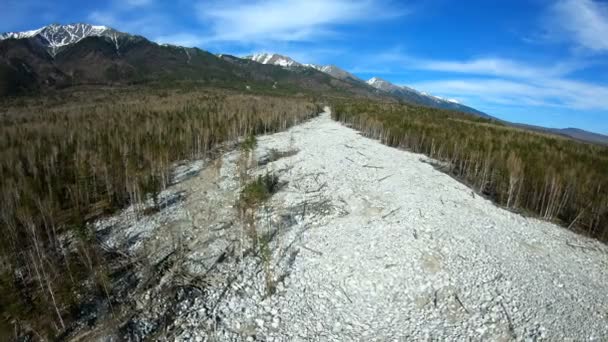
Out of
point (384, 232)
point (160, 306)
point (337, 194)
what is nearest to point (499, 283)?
point (384, 232)

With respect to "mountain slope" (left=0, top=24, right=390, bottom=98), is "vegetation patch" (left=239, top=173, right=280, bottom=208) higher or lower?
lower

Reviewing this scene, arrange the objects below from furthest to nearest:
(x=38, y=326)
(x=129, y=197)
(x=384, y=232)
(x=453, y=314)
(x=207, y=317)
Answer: (x=129, y=197) → (x=384, y=232) → (x=453, y=314) → (x=207, y=317) → (x=38, y=326)

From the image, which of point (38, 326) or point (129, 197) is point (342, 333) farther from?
point (129, 197)

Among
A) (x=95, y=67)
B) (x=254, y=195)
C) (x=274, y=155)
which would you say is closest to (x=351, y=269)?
(x=254, y=195)

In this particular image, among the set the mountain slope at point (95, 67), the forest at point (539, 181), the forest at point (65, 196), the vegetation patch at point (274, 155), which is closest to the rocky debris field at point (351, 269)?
the forest at point (65, 196)

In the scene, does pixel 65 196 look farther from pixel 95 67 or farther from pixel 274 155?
pixel 95 67

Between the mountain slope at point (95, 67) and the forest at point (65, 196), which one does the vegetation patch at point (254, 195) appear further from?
the mountain slope at point (95, 67)

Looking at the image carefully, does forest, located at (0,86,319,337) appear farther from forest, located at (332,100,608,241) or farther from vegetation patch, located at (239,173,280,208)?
forest, located at (332,100,608,241)

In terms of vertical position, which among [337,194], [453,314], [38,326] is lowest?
[38,326]

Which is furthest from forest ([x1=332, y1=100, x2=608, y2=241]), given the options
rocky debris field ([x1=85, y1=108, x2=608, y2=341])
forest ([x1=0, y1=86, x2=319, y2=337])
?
forest ([x1=0, y1=86, x2=319, y2=337])
